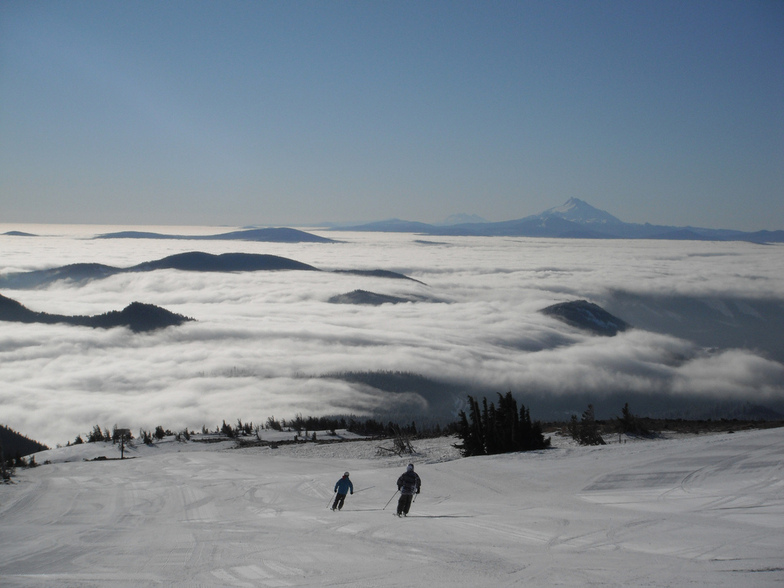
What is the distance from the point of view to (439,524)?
46.8 ft

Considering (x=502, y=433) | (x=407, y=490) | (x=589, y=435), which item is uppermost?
(x=407, y=490)

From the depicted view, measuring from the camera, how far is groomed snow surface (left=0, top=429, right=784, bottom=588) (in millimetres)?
9875

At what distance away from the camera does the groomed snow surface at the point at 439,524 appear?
9875 millimetres

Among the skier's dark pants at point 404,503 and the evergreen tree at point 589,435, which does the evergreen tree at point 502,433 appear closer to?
the evergreen tree at point 589,435

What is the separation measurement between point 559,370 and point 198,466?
13561 cm

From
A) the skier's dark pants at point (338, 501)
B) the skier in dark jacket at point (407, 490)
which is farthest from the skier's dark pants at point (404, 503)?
the skier's dark pants at point (338, 501)

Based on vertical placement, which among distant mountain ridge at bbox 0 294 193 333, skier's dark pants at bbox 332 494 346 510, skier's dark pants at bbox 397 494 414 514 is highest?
distant mountain ridge at bbox 0 294 193 333

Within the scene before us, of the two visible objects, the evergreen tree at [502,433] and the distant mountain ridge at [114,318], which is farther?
the distant mountain ridge at [114,318]

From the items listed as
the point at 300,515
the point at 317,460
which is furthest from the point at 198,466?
the point at 300,515

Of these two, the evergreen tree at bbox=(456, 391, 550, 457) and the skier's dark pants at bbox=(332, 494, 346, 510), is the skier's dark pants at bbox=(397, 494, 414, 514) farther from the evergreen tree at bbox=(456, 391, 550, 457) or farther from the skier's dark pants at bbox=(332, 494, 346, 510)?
the evergreen tree at bbox=(456, 391, 550, 457)

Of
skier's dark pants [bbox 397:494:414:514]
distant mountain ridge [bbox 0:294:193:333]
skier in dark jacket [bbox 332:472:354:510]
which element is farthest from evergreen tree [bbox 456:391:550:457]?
distant mountain ridge [bbox 0:294:193:333]

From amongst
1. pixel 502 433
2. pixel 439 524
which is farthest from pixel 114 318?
pixel 439 524

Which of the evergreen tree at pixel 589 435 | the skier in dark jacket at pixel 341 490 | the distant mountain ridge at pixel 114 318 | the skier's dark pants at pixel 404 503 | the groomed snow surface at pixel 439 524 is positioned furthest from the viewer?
the distant mountain ridge at pixel 114 318

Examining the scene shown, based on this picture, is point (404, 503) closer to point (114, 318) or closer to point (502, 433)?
point (502, 433)
